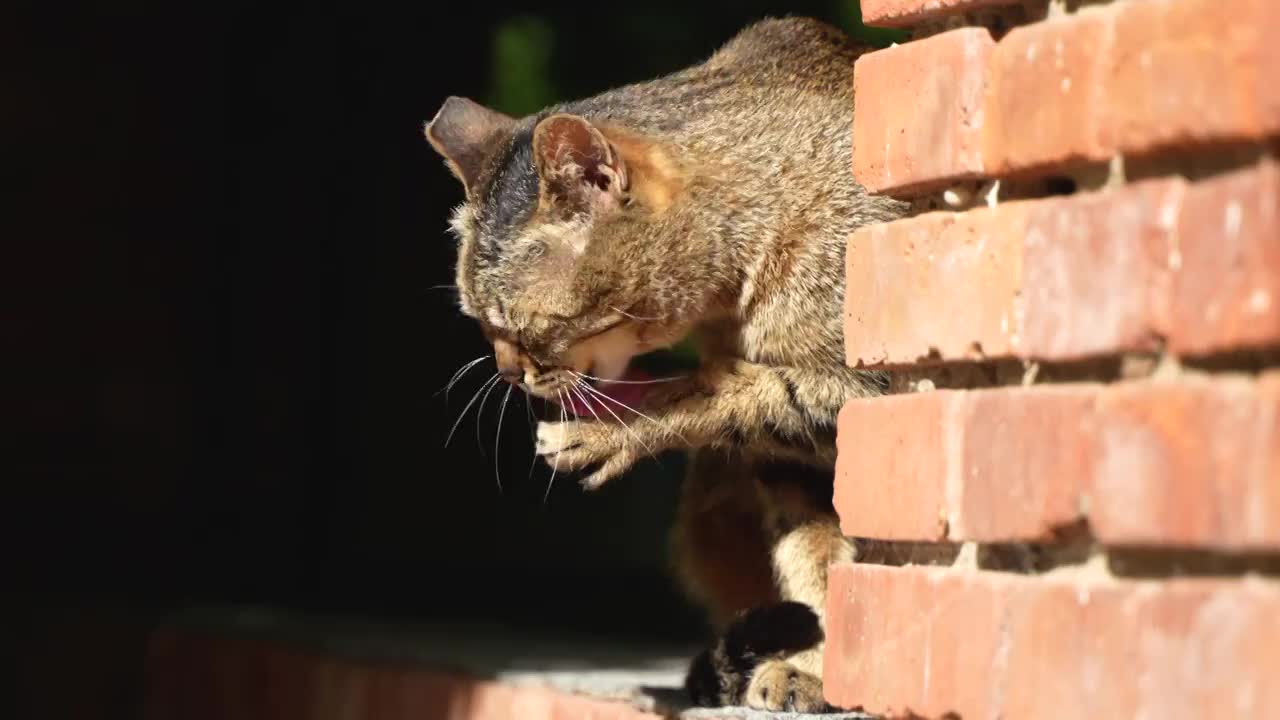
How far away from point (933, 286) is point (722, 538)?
131 centimetres

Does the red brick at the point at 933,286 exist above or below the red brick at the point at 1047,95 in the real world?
below

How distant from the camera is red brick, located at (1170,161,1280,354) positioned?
1.38 metres

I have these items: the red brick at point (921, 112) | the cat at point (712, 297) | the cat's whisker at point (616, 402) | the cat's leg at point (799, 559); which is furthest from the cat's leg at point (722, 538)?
the red brick at point (921, 112)

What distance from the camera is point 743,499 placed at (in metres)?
3.02

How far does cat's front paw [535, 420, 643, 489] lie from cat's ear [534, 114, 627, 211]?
0.39m

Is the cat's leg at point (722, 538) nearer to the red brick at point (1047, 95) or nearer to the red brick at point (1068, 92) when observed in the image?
the red brick at point (1068, 92)

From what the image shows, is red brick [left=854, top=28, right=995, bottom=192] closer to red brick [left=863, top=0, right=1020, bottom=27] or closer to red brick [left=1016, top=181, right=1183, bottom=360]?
red brick [left=863, top=0, right=1020, bottom=27]

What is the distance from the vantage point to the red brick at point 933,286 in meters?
1.72

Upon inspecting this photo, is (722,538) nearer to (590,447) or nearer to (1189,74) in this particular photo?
(590,447)

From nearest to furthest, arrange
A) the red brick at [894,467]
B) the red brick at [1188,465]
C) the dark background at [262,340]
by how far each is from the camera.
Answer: the red brick at [1188,465] → the red brick at [894,467] → the dark background at [262,340]

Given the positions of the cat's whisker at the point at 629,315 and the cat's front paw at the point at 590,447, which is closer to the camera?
the cat's front paw at the point at 590,447

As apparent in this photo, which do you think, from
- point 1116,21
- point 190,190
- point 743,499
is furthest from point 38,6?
point 1116,21

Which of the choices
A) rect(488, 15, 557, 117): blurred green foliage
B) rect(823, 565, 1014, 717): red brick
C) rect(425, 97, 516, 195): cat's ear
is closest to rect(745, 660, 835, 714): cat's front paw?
rect(823, 565, 1014, 717): red brick

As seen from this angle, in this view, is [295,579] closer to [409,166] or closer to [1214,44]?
[409,166]
